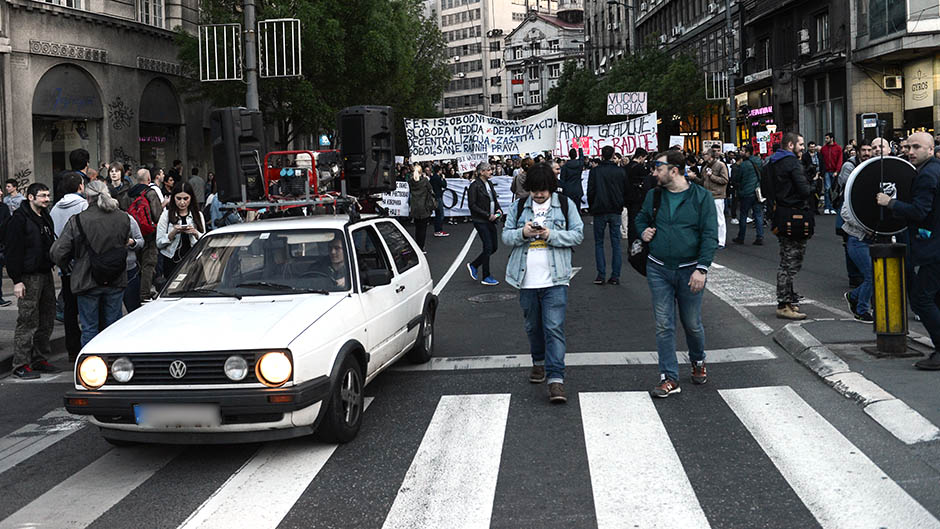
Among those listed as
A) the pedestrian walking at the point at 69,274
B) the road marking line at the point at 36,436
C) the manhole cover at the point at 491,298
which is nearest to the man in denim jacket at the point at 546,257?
the road marking line at the point at 36,436

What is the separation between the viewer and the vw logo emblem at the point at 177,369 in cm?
595

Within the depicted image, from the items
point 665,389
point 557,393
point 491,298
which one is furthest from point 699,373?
point 491,298

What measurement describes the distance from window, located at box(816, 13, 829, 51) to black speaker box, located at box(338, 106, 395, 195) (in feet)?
93.0

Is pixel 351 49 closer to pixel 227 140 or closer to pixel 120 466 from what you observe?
pixel 227 140

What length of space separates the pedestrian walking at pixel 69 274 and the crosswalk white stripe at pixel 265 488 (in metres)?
4.52

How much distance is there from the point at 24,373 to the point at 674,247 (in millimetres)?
6225

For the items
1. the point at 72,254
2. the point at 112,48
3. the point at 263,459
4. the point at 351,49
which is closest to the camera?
the point at 263,459

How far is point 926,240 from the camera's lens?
25.1ft

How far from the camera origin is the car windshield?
7.21 metres

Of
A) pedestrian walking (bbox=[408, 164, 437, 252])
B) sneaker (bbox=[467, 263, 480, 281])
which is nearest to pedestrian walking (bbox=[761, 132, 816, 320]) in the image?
sneaker (bbox=[467, 263, 480, 281])

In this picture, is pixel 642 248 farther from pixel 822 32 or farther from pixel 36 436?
pixel 822 32

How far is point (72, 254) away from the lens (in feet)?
30.8

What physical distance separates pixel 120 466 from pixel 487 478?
2386mm

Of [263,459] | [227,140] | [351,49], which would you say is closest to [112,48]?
[351,49]
